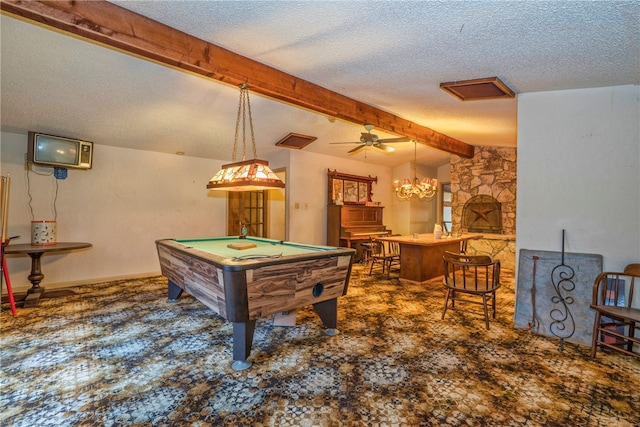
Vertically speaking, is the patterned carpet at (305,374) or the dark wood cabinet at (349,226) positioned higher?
the dark wood cabinet at (349,226)

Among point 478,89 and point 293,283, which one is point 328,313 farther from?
point 478,89

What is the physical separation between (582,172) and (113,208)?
640 centimetres

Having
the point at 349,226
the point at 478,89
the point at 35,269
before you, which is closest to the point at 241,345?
the point at 478,89

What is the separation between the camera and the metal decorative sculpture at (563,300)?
2.89 meters

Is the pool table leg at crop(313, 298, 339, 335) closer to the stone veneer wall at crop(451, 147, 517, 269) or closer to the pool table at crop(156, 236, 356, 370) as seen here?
the pool table at crop(156, 236, 356, 370)

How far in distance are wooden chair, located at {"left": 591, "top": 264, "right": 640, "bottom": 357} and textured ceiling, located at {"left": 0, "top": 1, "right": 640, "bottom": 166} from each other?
67.4 inches

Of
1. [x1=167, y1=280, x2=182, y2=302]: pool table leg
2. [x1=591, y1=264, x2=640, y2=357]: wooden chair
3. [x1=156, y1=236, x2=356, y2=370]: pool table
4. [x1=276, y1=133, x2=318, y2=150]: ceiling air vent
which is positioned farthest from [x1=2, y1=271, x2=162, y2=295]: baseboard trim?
[x1=591, y1=264, x2=640, y2=357]: wooden chair

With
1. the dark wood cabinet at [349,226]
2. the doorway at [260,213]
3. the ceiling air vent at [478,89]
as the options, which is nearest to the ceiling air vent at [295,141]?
the doorway at [260,213]

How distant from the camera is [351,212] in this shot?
22.5ft

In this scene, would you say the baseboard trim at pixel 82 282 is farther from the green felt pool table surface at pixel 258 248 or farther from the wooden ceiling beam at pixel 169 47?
the wooden ceiling beam at pixel 169 47

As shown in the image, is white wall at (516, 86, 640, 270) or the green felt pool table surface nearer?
white wall at (516, 86, 640, 270)

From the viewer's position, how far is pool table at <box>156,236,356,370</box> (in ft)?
7.48

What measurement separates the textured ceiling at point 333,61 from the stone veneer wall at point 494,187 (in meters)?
2.32

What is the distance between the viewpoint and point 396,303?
3996mm
